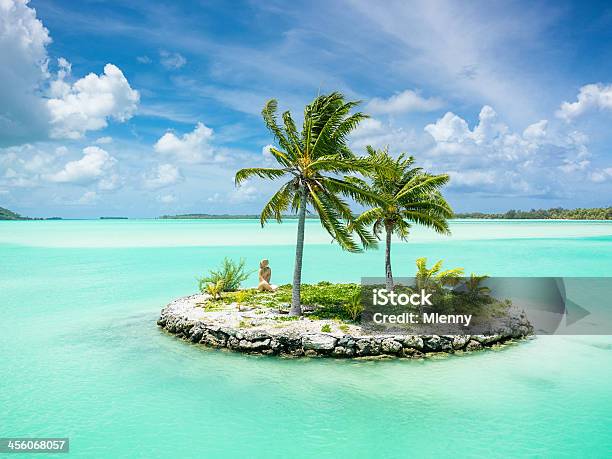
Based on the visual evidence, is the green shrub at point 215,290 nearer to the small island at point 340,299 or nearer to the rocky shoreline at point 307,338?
the small island at point 340,299

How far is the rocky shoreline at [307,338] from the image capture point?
526 inches

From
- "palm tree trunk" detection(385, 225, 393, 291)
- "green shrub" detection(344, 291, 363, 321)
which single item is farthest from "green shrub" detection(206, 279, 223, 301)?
"palm tree trunk" detection(385, 225, 393, 291)

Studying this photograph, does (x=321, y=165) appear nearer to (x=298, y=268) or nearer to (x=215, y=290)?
(x=298, y=268)

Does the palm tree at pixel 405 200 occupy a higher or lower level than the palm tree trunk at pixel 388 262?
higher

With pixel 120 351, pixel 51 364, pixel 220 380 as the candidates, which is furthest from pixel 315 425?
pixel 51 364

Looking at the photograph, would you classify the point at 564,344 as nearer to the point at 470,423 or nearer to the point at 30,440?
the point at 470,423

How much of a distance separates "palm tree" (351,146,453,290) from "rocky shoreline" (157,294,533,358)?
3577mm

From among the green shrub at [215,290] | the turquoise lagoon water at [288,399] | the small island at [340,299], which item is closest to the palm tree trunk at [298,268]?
the small island at [340,299]

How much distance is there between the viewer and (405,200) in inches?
645

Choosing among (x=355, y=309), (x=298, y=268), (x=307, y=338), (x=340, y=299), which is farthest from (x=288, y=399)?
(x=340, y=299)

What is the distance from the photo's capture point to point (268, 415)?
397 inches

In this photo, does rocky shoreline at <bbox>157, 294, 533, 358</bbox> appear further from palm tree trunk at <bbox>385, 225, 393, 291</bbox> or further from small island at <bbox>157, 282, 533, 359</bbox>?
palm tree trunk at <bbox>385, 225, 393, 291</bbox>

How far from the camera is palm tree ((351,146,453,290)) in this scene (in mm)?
16047

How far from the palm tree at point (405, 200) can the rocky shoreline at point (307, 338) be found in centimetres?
358
